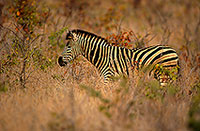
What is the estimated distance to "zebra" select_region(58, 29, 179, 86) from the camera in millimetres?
5184

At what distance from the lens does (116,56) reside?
17.8ft

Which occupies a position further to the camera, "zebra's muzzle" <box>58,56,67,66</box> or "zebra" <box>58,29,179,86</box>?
"zebra's muzzle" <box>58,56,67,66</box>

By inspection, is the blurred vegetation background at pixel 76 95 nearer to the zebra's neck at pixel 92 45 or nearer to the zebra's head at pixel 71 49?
the zebra's head at pixel 71 49

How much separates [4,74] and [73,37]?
1.61m

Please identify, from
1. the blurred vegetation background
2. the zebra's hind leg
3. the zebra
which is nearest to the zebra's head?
the zebra

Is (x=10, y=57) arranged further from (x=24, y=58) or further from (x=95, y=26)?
(x=95, y=26)

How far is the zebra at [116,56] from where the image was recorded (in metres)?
5.18

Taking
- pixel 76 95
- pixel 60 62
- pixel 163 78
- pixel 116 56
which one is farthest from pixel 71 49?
pixel 163 78

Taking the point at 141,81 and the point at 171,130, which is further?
the point at 141,81

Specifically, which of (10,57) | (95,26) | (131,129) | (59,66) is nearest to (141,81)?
(131,129)

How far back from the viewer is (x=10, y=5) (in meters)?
7.70

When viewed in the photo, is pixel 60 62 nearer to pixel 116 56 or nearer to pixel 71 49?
pixel 71 49

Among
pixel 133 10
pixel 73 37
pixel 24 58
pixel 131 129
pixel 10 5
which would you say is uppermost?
pixel 133 10

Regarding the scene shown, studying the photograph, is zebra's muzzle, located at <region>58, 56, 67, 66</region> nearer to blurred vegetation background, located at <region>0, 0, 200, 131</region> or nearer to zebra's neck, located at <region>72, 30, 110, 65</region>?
blurred vegetation background, located at <region>0, 0, 200, 131</region>
